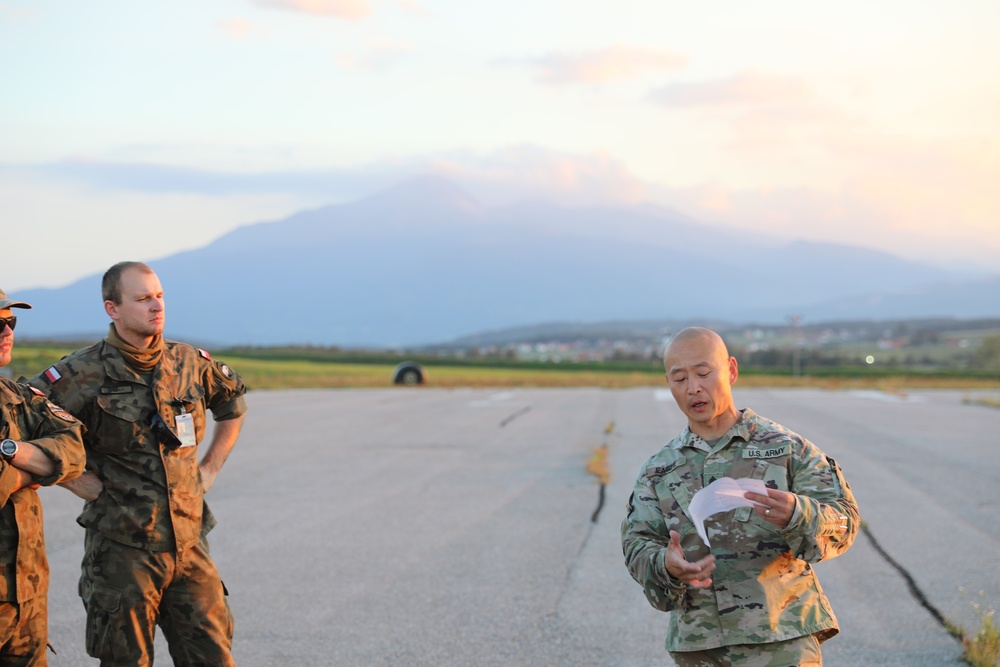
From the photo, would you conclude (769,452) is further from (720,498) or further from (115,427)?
(115,427)

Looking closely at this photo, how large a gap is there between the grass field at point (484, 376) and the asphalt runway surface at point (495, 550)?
17.2 meters

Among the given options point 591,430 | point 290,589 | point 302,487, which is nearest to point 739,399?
point 591,430

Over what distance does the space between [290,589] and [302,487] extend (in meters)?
5.21

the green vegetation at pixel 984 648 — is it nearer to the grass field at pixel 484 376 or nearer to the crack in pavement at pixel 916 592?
the crack in pavement at pixel 916 592

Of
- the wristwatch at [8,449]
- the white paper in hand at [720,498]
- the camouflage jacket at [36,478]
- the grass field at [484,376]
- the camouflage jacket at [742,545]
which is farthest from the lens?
the grass field at [484,376]

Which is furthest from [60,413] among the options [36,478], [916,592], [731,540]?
[916,592]

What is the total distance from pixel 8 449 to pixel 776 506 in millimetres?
2721

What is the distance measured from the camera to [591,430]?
1997 cm

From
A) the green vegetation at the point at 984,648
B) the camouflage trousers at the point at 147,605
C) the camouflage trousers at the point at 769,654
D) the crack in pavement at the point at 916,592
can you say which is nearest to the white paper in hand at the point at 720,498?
the camouflage trousers at the point at 769,654

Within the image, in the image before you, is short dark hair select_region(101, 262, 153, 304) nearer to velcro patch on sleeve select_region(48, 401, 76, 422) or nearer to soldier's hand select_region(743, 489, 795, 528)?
velcro patch on sleeve select_region(48, 401, 76, 422)

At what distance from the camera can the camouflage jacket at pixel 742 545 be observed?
364cm

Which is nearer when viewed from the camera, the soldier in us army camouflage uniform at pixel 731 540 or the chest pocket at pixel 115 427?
the soldier in us army camouflage uniform at pixel 731 540

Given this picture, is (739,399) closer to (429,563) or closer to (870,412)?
(870,412)

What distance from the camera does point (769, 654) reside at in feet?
12.0
